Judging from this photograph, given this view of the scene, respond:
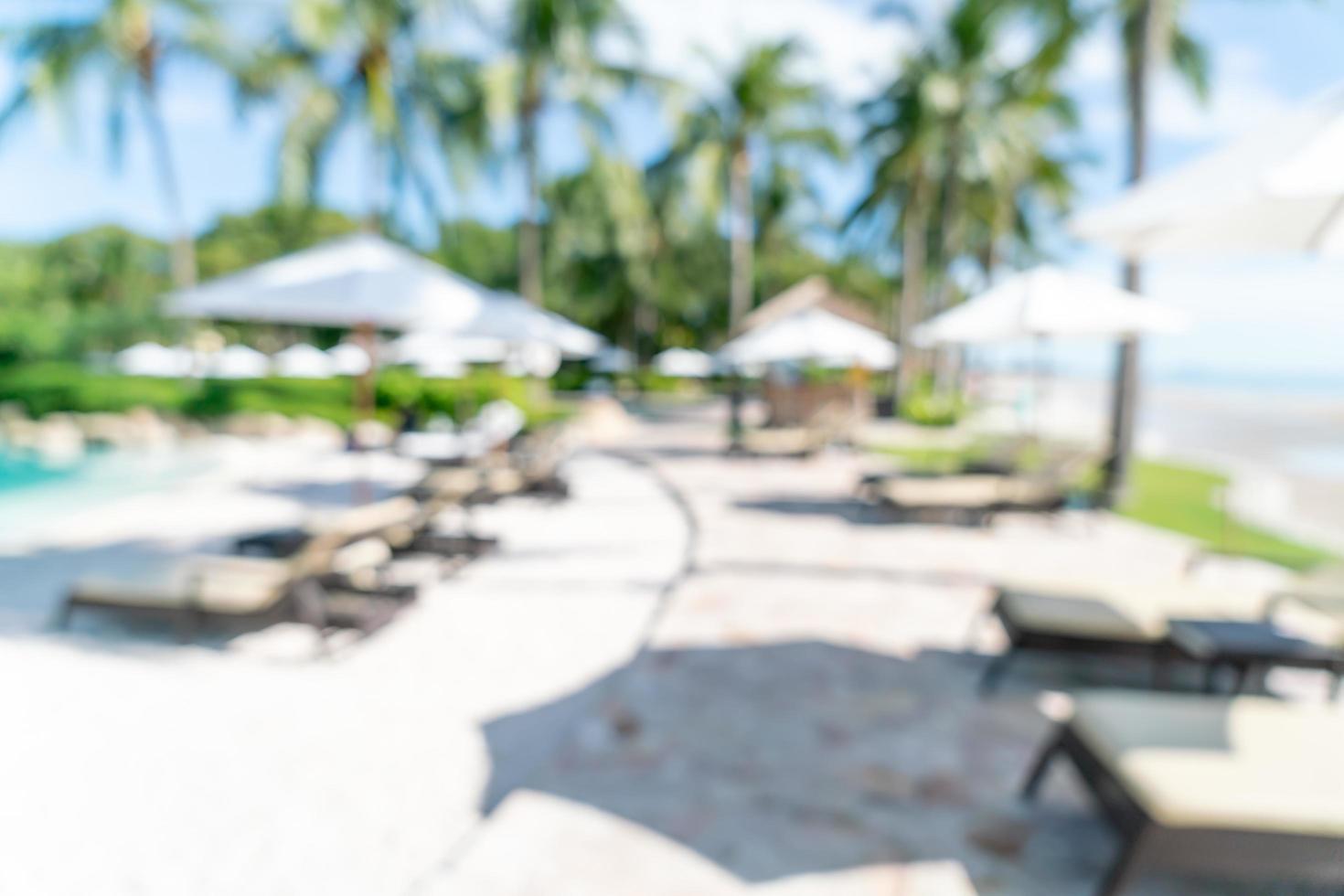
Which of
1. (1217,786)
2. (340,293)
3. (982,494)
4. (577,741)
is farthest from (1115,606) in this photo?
(340,293)

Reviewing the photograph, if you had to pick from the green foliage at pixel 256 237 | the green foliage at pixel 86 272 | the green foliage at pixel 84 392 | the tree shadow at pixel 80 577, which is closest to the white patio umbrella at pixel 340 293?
the tree shadow at pixel 80 577

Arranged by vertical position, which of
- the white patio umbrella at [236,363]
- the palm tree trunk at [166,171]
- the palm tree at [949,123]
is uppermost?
the palm tree at [949,123]

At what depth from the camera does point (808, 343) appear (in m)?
11.4

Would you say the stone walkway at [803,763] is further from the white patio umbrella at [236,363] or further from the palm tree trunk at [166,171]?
the white patio umbrella at [236,363]

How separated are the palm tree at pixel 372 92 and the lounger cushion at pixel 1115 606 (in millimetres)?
19125

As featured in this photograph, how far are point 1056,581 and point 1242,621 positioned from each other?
3.31 ft

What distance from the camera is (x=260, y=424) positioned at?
16.1 meters

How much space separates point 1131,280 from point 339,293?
938 cm

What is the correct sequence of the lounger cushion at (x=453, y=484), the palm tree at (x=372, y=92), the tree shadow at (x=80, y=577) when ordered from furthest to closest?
the palm tree at (x=372, y=92) < the lounger cushion at (x=453, y=484) < the tree shadow at (x=80, y=577)

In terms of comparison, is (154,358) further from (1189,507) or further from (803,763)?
(1189,507)

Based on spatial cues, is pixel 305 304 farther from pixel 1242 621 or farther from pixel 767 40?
pixel 767 40

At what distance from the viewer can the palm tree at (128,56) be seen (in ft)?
64.5

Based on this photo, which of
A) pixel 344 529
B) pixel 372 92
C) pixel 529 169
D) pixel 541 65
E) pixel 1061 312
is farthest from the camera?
pixel 529 169

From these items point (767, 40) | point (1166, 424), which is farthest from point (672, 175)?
point (1166, 424)
